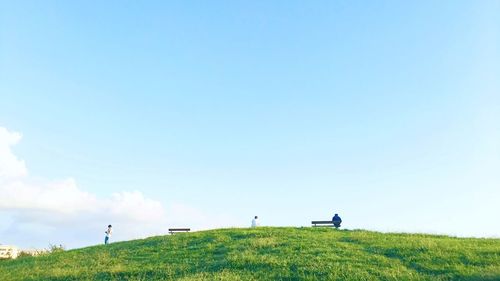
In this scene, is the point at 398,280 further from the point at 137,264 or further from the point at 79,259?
the point at 79,259

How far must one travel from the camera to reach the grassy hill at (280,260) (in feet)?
60.5

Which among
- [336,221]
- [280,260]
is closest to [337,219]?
[336,221]

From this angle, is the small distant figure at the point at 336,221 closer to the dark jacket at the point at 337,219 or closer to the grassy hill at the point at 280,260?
the dark jacket at the point at 337,219

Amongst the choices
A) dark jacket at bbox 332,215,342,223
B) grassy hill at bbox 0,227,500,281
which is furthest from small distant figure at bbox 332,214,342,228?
grassy hill at bbox 0,227,500,281

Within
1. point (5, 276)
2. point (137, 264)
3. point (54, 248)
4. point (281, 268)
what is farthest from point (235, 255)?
point (54, 248)

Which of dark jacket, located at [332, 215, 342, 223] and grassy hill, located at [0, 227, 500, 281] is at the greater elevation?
dark jacket, located at [332, 215, 342, 223]

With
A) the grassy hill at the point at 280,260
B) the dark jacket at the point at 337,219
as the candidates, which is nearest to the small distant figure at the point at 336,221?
the dark jacket at the point at 337,219

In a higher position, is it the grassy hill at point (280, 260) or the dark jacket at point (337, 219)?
the dark jacket at point (337, 219)

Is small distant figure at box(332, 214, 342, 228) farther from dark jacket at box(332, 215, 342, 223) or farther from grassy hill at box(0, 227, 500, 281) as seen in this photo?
grassy hill at box(0, 227, 500, 281)

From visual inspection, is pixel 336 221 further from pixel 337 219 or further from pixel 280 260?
pixel 280 260

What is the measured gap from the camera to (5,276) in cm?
2389

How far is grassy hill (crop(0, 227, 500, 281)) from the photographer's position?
18453 mm

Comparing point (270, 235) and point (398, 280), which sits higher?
point (270, 235)

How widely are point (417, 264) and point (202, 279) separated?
9182 millimetres
